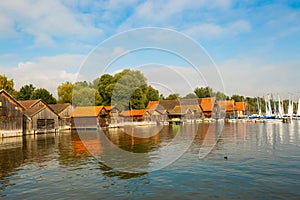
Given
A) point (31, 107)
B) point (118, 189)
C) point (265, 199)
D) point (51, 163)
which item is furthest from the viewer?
point (31, 107)

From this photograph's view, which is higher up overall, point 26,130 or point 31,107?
point 31,107

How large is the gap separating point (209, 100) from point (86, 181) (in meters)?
128

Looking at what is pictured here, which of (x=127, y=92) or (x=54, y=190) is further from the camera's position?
(x=127, y=92)

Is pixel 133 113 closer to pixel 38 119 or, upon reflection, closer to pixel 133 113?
pixel 133 113

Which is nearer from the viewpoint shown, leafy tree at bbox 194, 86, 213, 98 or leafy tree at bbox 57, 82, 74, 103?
leafy tree at bbox 57, 82, 74, 103

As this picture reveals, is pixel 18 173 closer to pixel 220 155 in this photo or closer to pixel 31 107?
pixel 220 155

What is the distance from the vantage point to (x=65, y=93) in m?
112

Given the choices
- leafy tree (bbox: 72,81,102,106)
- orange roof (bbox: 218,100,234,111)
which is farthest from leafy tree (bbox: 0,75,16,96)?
orange roof (bbox: 218,100,234,111)

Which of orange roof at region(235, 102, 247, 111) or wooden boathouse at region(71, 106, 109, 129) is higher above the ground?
orange roof at region(235, 102, 247, 111)

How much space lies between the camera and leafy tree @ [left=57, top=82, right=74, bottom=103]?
4401 inches

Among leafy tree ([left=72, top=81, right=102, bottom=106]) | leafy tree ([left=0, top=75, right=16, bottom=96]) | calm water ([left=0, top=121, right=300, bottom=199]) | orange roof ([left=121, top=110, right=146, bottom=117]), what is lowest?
calm water ([left=0, top=121, right=300, bottom=199])

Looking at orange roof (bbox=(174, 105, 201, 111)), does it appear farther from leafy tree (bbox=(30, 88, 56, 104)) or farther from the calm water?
Result: the calm water

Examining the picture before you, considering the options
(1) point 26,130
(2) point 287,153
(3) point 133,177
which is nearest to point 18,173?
(3) point 133,177

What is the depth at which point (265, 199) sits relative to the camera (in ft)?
44.5
